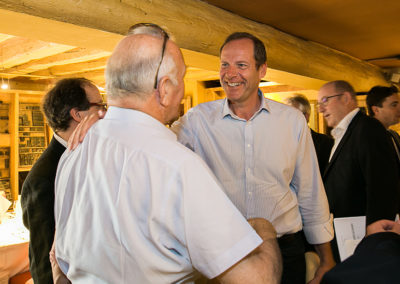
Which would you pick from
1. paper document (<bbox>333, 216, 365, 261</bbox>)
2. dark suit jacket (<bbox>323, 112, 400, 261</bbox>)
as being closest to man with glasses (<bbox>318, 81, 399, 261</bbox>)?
dark suit jacket (<bbox>323, 112, 400, 261</bbox>)

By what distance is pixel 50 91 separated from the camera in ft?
7.16

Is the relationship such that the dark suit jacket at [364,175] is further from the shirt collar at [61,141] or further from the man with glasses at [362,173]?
the shirt collar at [61,141]

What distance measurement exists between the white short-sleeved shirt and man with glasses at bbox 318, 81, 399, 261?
2.05m

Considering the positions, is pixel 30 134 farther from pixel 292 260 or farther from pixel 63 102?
pixel 292 260

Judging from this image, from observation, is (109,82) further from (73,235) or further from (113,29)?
(113,29)

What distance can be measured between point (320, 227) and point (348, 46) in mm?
3836

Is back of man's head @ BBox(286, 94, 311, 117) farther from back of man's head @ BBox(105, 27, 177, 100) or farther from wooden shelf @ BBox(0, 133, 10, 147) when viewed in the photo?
wooden shelf @ BBox(0, 133, 10, 147)

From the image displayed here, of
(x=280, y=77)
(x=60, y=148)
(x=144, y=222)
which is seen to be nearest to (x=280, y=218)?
(x=144, y=222)

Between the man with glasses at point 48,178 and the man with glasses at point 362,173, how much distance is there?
2.01 metres

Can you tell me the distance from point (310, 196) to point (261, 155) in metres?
0.38

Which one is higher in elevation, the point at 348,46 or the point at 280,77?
the point at 348,46

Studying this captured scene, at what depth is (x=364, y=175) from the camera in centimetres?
285

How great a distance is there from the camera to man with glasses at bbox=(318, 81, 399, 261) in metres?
2.76

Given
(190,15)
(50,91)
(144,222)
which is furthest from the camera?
(190,15)
